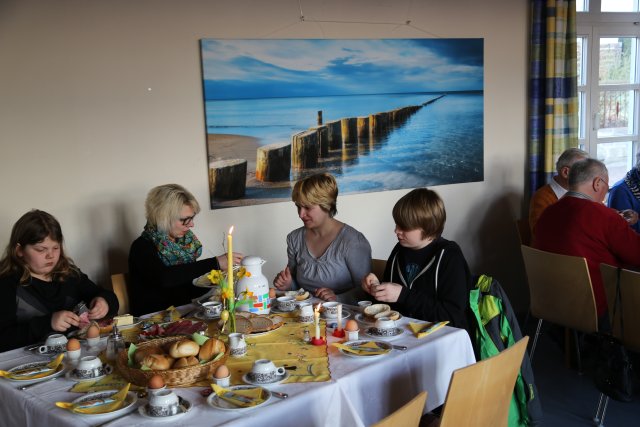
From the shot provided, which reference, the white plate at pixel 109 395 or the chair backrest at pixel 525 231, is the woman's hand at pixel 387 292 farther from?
the chair backrest at pixel 525 231

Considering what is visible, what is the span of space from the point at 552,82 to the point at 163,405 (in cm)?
374

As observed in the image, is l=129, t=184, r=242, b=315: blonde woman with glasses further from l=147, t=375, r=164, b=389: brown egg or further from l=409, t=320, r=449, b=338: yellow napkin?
l=147, t=375, r=164, b=389: brown egg

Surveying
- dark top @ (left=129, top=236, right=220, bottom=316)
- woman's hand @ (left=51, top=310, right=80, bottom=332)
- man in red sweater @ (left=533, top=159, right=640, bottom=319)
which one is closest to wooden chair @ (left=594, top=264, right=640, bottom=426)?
man in red sweater @ (left=533, top=159, right=640, bottom=319)

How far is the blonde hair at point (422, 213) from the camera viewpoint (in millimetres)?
2535

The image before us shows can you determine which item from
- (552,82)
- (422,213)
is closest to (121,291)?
(422,213)

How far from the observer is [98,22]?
315 cm

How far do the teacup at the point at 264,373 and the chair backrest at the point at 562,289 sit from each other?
1.85 metres

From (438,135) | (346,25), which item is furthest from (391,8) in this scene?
(438,135)

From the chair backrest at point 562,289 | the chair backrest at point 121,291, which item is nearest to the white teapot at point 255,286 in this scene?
the chair backrest at point 121,291

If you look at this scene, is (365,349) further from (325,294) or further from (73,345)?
(73,345)

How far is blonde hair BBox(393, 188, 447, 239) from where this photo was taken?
8.32 feet

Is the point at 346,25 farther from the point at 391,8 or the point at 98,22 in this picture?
the point at 98,22

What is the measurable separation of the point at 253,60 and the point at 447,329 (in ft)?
6.43

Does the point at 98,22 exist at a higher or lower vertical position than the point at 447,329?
higher
